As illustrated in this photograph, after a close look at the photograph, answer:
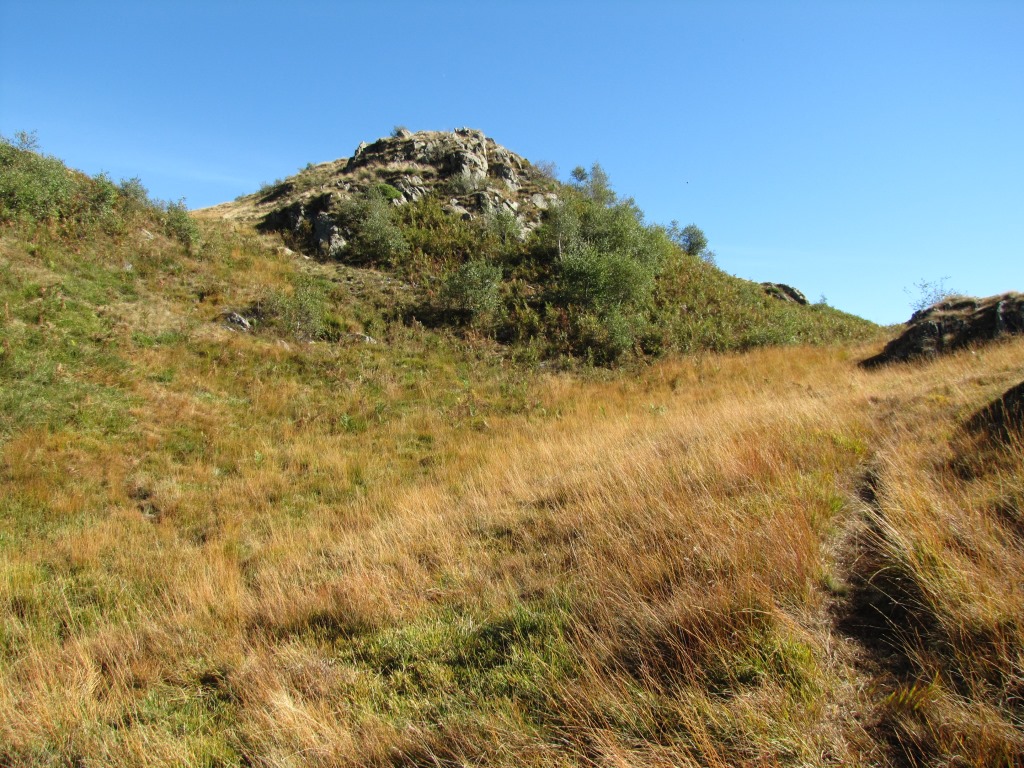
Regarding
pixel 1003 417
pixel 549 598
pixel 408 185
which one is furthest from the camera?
pixel 408 185

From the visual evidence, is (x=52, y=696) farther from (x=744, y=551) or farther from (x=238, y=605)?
(x=744, y=551)

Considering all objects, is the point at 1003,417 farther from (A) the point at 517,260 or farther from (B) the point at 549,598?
(A) the point at 517,260

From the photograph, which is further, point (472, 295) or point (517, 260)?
point (517, 260)

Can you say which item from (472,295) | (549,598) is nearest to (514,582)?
(549,598)

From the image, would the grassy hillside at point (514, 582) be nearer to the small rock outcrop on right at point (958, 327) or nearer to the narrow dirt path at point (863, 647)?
the narrow dirt path at point (863, 647)

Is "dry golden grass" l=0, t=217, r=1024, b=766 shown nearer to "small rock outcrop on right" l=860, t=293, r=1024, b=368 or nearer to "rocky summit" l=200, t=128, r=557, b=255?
"small rock outcrop on right" l=860, t=293, r=1024, b=368

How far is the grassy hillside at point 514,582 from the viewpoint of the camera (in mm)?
2248

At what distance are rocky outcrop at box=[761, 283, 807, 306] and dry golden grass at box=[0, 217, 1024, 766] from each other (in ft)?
66.2

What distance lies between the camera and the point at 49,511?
649 cm

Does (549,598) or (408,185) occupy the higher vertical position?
(408,185)

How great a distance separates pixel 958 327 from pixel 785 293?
17085 mm

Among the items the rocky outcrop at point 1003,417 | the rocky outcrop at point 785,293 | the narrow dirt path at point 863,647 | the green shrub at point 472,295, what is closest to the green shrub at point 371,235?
the green shrub at point 472,295

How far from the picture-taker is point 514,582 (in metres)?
3.89

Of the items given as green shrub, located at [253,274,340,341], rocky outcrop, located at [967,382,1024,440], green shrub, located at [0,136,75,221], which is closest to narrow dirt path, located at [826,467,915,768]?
rocky outcrop, located at [967,382,1024,440]
